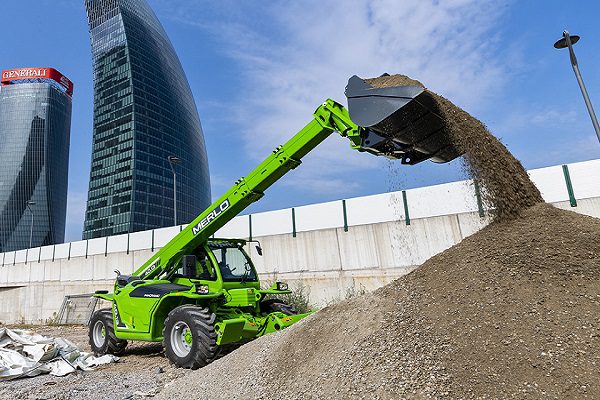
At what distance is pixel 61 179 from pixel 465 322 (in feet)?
430

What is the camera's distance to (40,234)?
104 metres

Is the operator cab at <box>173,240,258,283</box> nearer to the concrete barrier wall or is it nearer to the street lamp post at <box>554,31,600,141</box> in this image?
the concrete barrier wall

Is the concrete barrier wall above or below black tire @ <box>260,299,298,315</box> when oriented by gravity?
above

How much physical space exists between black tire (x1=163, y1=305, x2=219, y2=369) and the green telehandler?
0.02 meters

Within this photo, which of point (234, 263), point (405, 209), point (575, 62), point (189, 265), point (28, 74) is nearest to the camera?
point (189, 265)

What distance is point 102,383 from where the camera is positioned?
6.27 meters

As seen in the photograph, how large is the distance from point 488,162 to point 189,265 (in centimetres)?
624

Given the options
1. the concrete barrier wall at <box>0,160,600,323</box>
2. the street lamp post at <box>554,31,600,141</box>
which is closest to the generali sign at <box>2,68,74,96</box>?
the concrete barrier wall at <box>0,160,600,323</box>

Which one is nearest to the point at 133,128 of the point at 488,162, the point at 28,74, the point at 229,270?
the point at 28,74

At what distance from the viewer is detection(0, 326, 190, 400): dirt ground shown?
5.62 m

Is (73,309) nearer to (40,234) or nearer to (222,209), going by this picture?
(222,209)

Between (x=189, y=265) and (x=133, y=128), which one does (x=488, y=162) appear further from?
(x=133, y=128)

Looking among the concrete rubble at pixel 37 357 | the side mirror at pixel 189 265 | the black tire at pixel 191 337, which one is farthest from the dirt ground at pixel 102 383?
the side mirror at pixel 189 265

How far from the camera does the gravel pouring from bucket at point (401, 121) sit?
519cm
